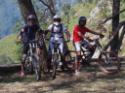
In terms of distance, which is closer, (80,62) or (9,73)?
(80,62)

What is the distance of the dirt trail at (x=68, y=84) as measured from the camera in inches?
476

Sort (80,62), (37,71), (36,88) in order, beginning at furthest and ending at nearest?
1. (80,62)
2. (37,71)
3. (36,88)

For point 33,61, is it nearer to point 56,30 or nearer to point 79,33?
point 56,30

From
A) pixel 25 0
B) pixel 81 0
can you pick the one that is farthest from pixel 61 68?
pixel 81 0

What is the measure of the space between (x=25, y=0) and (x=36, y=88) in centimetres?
448

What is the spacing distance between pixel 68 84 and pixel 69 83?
0.13m

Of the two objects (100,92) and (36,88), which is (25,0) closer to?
(36,88)

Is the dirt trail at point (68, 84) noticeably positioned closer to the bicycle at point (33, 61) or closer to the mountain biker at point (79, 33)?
the bicycle at point (33, 61)

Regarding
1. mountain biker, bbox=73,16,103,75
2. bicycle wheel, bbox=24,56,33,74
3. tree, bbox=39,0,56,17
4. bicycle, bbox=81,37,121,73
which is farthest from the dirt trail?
tree, bbox=39,0,56,17

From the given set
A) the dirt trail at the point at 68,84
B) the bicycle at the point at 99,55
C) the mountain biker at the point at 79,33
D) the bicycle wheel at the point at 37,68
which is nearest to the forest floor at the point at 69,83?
the dirt trail at the point at 68,84

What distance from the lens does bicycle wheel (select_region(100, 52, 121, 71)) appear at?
569 inches

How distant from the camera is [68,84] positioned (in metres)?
12.9

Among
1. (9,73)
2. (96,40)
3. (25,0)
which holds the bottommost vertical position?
(9,73)

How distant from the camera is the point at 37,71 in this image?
13.4 meters
